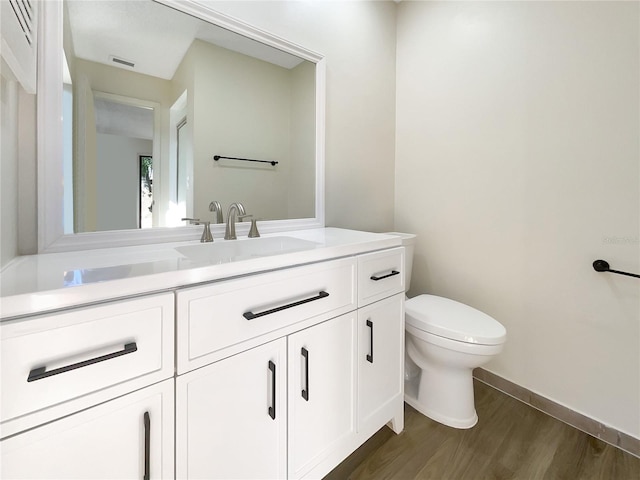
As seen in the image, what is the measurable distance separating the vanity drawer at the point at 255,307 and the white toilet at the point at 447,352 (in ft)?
1.92

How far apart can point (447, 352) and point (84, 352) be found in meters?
1.40

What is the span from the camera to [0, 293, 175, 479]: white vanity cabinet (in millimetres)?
551

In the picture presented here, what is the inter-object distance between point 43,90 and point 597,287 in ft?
7.73

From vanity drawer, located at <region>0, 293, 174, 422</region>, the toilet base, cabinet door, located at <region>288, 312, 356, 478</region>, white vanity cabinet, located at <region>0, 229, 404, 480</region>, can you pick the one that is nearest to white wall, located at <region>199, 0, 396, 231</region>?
white vanity cabinet, located at <region>0, 229, 404, 480</region>

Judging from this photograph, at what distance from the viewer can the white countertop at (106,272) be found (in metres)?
0.56

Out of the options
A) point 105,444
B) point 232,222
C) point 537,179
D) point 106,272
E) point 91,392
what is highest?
point 537,179

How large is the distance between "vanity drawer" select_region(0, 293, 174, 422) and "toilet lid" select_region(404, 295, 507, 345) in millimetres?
1191

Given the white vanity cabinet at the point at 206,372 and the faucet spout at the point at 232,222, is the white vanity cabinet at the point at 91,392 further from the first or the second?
the faucet spout at the point at 232,222

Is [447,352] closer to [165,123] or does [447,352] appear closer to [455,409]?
[455,409]

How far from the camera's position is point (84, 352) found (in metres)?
0.61

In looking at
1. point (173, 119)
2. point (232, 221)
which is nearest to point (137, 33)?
point (173, 119)

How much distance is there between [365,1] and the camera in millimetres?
1988

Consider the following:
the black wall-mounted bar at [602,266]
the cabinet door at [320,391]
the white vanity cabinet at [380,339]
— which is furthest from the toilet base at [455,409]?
the black wall-mounted bar at [602,266]

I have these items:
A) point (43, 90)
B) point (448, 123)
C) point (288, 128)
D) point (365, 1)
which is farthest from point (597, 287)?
point (43, 90)
